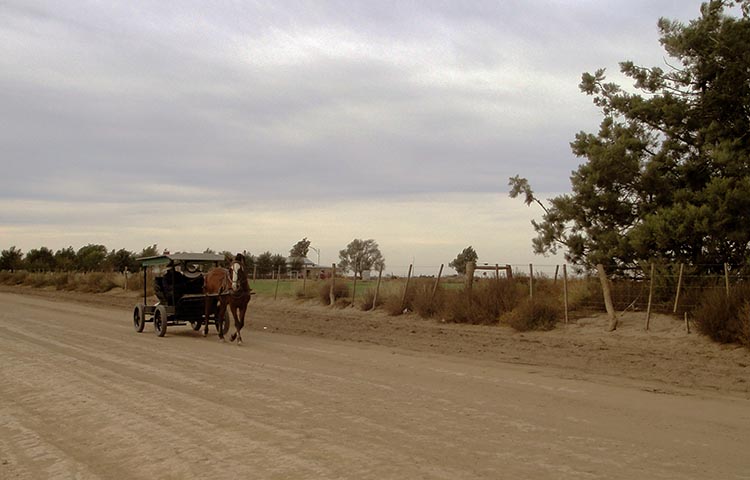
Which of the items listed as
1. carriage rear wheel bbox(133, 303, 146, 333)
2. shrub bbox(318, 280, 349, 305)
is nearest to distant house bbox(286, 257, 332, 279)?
shrub bbox(318, 280, 349, 305)

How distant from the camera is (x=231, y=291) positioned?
59.2 ft

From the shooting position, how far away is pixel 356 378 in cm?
1208

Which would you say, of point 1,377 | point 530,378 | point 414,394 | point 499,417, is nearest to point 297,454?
point 499,417

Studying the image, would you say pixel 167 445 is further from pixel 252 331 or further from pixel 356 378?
pixel 252 331

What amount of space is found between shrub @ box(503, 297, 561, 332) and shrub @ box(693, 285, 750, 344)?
4931mm

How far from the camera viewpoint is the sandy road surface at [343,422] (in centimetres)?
662

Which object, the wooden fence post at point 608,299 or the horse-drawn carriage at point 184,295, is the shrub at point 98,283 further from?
the wooden fence post at point 608,299

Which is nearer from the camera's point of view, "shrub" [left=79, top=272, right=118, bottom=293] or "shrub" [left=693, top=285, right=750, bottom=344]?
"shrub" [left=693, top=285, right=750, bottom=344]

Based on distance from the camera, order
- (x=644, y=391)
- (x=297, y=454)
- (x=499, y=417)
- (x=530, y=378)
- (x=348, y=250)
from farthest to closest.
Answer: (x=348, y=250) → (x=530, y=378) → (x=644, y=391) → (x=499, y=417) → (x=297, y=454)

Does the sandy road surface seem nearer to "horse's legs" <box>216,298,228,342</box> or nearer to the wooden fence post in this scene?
"horse's legs" <box>216,298,228,342</box>

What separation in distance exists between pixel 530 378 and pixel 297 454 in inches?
260

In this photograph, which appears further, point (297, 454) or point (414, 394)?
point (414, 394)

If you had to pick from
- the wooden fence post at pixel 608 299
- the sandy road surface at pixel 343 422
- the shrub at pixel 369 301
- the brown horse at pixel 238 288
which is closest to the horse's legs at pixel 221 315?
the brown horse at pixel 238 288

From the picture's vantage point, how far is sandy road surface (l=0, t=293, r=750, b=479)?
21.7ft
